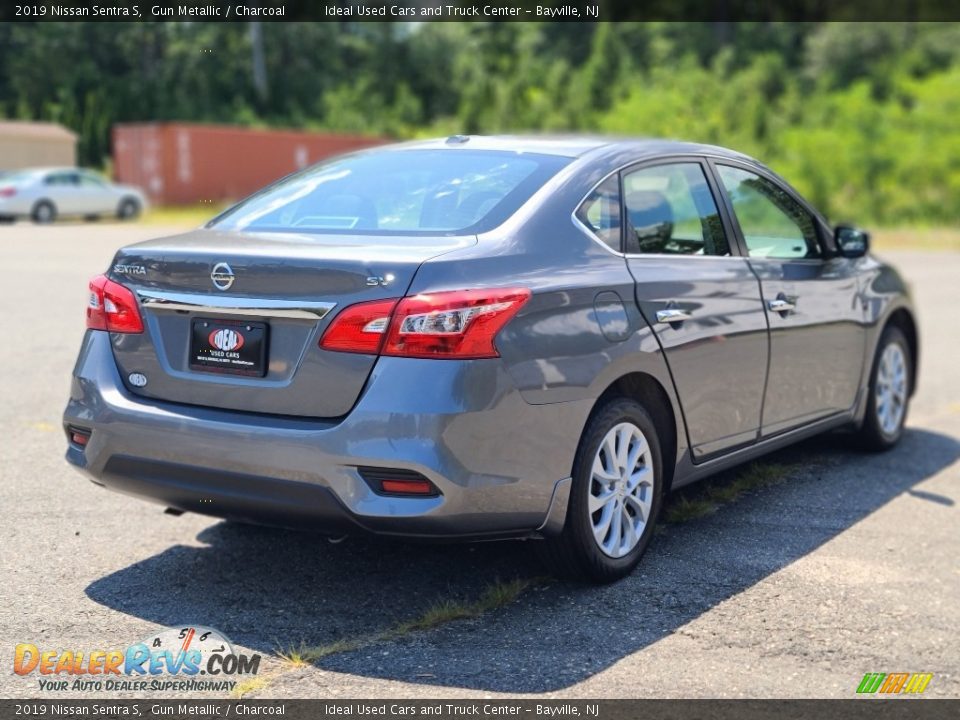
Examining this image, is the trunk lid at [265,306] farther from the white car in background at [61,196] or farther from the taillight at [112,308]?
the white car in background at [61,196]

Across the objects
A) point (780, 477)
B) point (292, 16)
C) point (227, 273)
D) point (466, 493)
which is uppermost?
point (292, 16)

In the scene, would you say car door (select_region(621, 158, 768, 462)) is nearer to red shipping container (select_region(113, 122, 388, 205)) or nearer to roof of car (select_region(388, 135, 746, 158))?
roof of car (select_region(388, 135, 746, 158))

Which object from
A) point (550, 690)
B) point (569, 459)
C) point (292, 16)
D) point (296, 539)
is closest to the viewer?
point (550, 690)

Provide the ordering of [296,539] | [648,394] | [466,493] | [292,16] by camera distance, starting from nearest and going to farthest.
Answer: [466,493] < [648,394] < [296,539] < [292,16]

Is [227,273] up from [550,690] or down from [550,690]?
up

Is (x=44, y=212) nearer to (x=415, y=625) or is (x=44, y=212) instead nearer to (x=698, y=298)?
(x=698, y=298)

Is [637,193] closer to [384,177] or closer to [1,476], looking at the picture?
[384,177]

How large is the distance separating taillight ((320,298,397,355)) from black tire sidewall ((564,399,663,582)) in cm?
89

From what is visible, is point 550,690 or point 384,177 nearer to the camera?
point 550,690

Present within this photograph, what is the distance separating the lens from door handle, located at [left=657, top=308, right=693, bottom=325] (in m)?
4.69

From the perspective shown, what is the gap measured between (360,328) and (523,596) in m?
1.25

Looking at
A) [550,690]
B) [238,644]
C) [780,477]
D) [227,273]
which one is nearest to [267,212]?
[227,273]

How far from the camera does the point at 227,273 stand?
13.4 feet

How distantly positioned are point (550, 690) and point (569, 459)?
864 millimetres
